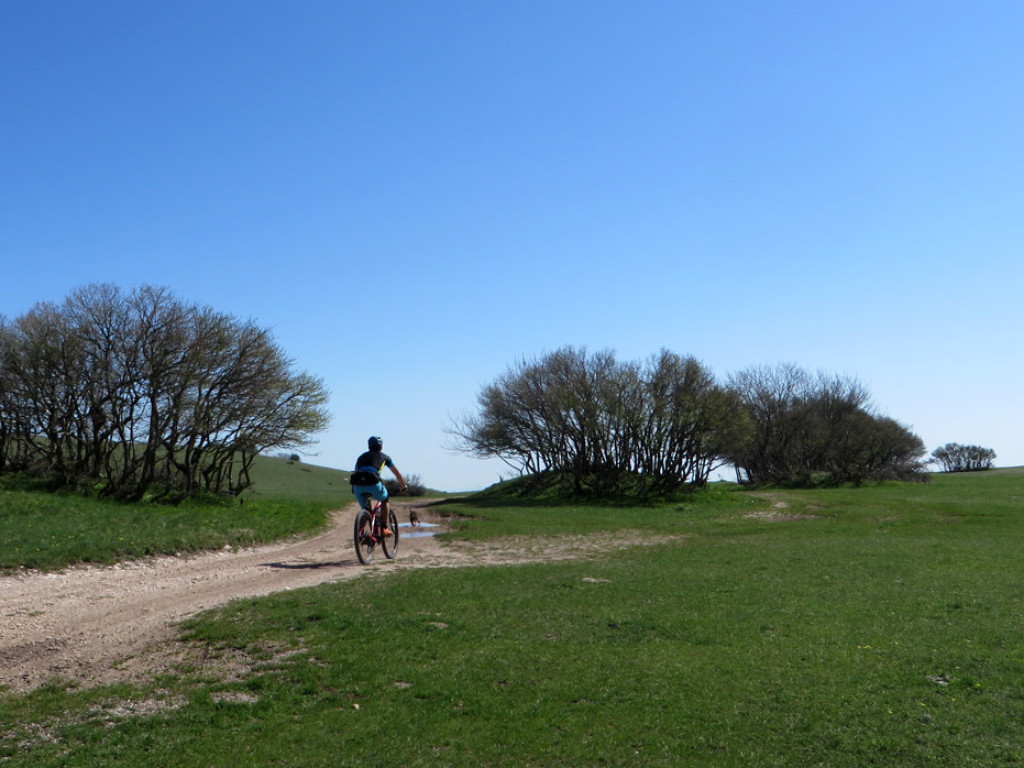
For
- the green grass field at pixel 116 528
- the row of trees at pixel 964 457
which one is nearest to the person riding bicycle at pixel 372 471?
the green grass field at pixel 116 528

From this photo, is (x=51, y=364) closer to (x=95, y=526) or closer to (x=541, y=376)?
(x=95, y=526)

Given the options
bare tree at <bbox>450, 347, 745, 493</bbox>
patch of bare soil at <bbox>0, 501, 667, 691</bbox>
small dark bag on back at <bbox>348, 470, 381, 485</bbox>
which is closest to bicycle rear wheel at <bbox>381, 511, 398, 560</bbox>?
patch of bare soil at <bbox>0, 501, 667, 691</bbox>

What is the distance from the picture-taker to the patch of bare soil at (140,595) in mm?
8523

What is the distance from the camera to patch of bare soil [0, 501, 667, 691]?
8523mm

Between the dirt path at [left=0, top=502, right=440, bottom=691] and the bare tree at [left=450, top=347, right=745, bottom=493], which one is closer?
the dirt path at [left=0, top=502, right=440, bottom=691]

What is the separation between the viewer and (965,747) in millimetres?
6480

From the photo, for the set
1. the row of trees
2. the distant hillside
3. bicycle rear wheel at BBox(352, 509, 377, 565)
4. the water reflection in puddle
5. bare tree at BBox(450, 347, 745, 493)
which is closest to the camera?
bicycle rear wheel at BBox(352, 509, 377, 565)

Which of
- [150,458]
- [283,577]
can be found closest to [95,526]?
[283,577]

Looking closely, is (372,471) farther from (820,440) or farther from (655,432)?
(820,440)

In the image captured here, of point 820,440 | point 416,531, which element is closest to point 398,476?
point 416,531

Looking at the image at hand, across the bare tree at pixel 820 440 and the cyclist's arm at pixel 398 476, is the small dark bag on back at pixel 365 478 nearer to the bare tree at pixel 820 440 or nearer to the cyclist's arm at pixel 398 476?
the cyclist's arm at pixel 398 476

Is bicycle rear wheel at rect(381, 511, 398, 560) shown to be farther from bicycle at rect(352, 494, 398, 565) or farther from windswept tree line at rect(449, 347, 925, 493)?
windswept tree line at rect(449, 347, 925, 493)

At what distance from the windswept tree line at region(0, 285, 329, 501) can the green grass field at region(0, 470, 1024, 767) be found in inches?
776

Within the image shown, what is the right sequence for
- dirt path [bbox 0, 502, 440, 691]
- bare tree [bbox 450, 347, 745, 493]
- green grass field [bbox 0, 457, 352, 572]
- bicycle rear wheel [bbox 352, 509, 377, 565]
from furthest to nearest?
1. bare tree [bbox 450, 347, 745, 493]
2. bicycle rear wheel [bbox 352, 509, 377, 565]
3. green grass field [bbox 0, 457, 352, 572]
4. dirt path [bbox 0, 502, 440, 691]
